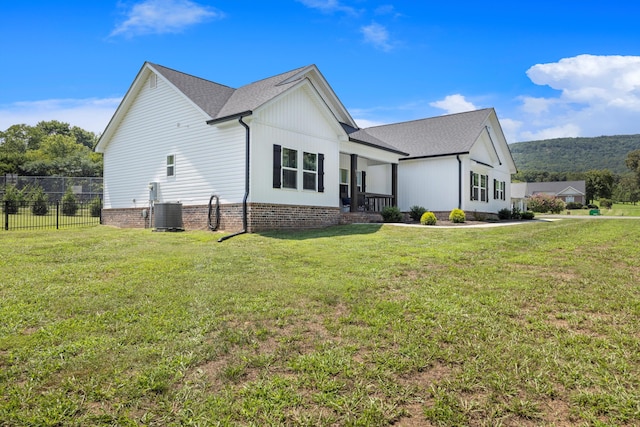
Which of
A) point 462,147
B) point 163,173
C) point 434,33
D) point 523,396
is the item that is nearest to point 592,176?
point 462,147

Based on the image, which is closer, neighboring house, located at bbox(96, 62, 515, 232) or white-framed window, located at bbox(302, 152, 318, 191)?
neighboring house, located at bbox(96, 62, 515, 232)

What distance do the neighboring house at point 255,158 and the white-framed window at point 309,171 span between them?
4cm

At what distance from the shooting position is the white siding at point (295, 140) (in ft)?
44.2

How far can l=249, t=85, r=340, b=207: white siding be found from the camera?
13477 millimetres

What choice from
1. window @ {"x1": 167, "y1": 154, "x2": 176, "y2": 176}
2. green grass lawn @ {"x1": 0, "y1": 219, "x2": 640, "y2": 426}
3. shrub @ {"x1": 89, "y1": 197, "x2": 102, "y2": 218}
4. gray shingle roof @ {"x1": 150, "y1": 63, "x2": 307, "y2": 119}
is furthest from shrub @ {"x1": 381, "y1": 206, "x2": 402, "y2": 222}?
shrub @ {"x1": 89, "y1": 197, "x2": 102, "y2": 218}

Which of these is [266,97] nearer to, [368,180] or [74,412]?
[368,180]

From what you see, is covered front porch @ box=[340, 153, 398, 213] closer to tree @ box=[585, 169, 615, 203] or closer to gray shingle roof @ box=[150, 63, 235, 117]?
gray shingle roof @ box=[150, 63, 235, 117]

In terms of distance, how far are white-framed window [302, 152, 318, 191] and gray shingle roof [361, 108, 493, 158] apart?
25.4 feet

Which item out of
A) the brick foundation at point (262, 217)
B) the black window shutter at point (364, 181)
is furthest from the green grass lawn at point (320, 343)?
the black window shutter at point (364, 181)

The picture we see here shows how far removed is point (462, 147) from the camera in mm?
20688

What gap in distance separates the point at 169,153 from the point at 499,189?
793 inches

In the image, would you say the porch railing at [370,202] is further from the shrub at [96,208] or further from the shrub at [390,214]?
the shrub at [96,208]

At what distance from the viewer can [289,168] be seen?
14578 millimetres

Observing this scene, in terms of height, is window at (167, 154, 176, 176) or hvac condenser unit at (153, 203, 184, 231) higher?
window at (167, 154, 176, 176)
